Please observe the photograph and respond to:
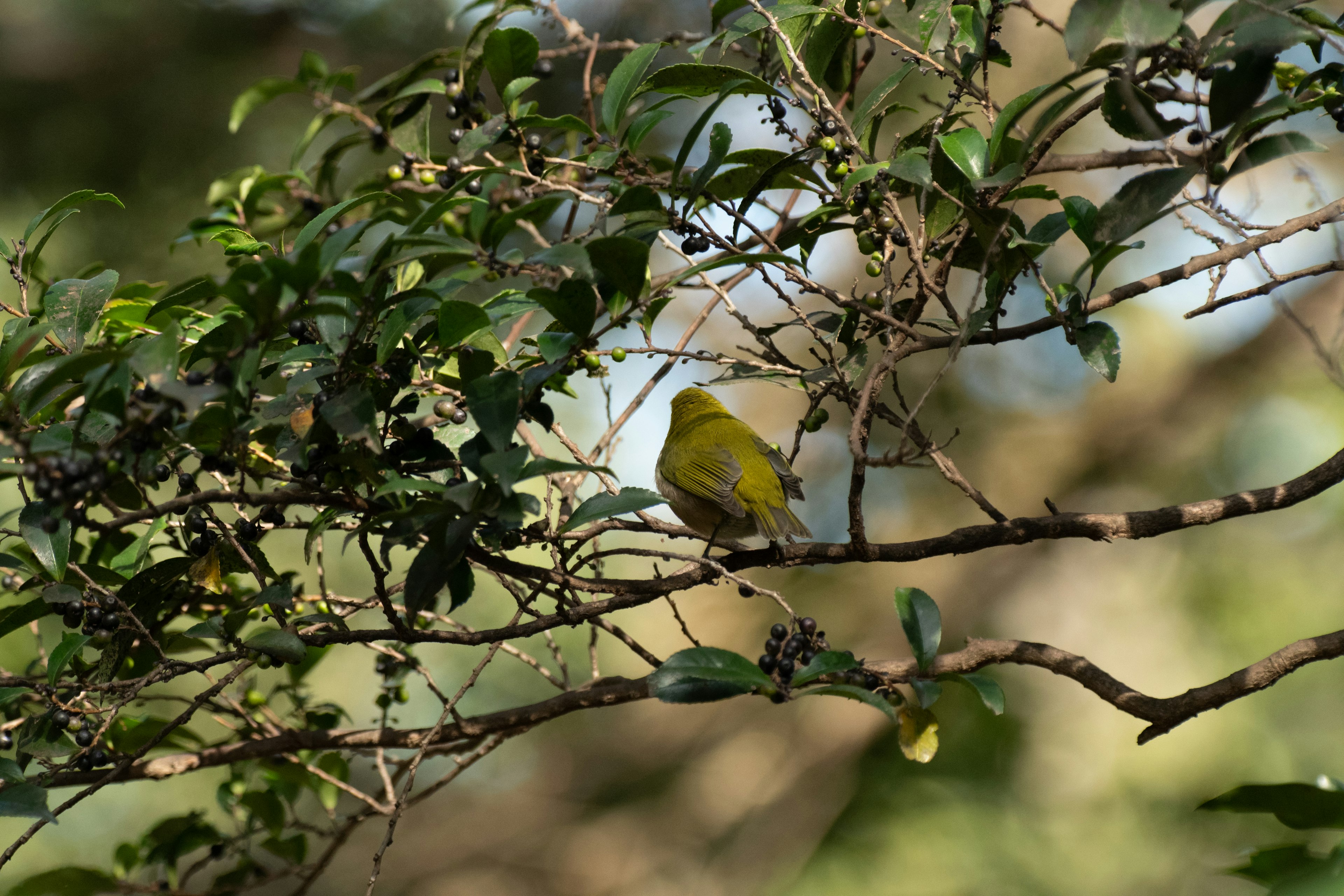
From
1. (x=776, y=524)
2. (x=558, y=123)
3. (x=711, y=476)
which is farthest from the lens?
(x=711, y=476)

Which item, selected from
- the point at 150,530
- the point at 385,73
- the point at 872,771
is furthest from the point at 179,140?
the point at 872,771

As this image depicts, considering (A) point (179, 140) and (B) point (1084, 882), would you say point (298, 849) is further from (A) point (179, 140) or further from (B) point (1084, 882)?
(B) point (1084, 882)

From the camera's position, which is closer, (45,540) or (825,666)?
(825,666)

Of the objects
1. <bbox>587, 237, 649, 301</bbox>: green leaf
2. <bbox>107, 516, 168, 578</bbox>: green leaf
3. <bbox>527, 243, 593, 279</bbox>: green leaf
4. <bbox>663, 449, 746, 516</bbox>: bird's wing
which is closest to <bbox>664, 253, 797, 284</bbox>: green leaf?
<bbox>587, 237, 649, 301</bbox>: green leaf

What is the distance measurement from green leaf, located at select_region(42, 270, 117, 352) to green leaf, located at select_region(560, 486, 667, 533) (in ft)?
3.44

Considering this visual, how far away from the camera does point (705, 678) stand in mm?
1495

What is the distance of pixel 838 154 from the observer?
6.46 ft

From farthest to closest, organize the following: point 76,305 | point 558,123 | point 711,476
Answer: point 711,476, point 558,123, point 76,305

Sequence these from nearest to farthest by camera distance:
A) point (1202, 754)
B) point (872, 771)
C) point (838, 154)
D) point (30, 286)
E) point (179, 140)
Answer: point (838, 154)
point (30, 286)
point (179, 140)
point (1202, 754)
point (872, 771)

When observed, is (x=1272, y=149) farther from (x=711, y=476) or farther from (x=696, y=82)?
(x=711, y=476)

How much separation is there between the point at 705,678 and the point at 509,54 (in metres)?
1.67

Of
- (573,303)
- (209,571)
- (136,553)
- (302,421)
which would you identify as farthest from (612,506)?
(136,553)

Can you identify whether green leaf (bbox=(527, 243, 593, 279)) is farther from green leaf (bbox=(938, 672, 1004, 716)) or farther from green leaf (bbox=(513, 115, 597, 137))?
green leaf (bbox=(938, 672, 1004, 716))

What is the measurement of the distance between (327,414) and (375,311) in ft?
0.66
